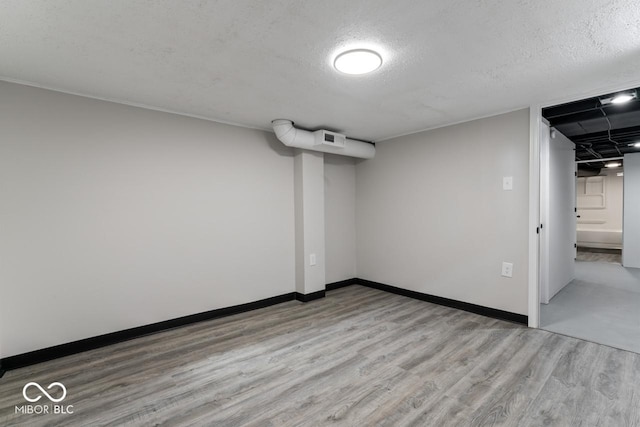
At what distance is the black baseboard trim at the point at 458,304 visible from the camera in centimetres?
310

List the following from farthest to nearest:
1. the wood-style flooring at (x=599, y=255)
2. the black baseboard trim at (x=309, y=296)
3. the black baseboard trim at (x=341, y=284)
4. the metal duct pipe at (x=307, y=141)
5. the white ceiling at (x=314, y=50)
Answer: the wood-style flooring at (x=599, y=255) < the black baseboard trim at (x=341, y=284) < the black baseboard trim at (x=309, y=296) < the metal duct pipe at (x=307, y=141) < the white ceiling at (x=314, y=50)

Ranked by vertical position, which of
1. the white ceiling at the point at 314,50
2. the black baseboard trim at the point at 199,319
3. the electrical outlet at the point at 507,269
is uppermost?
the white ceiling at the point at 314,50

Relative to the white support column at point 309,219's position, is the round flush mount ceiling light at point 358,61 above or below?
above

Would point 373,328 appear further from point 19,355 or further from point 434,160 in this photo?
point 19,355

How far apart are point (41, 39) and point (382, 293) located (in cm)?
420

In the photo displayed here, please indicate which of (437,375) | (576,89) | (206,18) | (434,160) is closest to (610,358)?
(437,375)

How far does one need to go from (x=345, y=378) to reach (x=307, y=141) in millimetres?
2566

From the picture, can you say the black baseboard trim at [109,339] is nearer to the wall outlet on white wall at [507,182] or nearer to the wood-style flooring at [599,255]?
the wall outlet on white wall at [507,182]

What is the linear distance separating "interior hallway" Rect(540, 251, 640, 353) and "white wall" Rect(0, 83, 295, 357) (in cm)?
329

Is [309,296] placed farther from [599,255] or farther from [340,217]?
[599,255]

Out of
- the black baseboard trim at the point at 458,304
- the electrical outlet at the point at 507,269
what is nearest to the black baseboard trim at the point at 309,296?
the black baseboard trim at the point at 458,304

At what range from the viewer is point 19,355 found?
2271 millimetres

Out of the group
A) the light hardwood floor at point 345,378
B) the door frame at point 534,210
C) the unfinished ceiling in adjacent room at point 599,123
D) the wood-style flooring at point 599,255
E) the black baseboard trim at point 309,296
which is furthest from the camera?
the wood-style flooring at point 599,255

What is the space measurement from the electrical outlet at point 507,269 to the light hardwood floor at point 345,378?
508 millimetres
